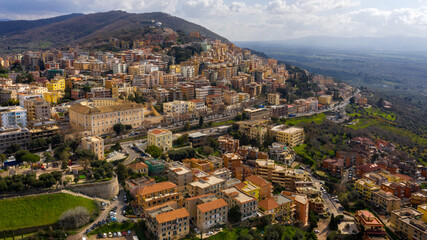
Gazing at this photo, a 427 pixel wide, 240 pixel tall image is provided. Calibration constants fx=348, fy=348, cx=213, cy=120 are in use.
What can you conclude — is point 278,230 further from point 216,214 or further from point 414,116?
point 414,116

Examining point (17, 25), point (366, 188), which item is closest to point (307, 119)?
point (366, 188)

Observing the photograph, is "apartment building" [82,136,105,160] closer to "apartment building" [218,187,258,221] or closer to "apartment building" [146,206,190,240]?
"apartment building" [146,206,190,240]

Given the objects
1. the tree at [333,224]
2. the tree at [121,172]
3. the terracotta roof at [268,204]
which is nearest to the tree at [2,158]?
the tree at [121,172]

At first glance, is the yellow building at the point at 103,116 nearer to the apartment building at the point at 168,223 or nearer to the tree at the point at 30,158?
the tree at the point at 30,158

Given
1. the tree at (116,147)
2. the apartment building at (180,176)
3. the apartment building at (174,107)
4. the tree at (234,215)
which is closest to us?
the tree at (234,215)

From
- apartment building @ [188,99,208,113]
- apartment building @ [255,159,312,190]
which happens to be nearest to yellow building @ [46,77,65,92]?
apartment building @ [188,99,208,113]
